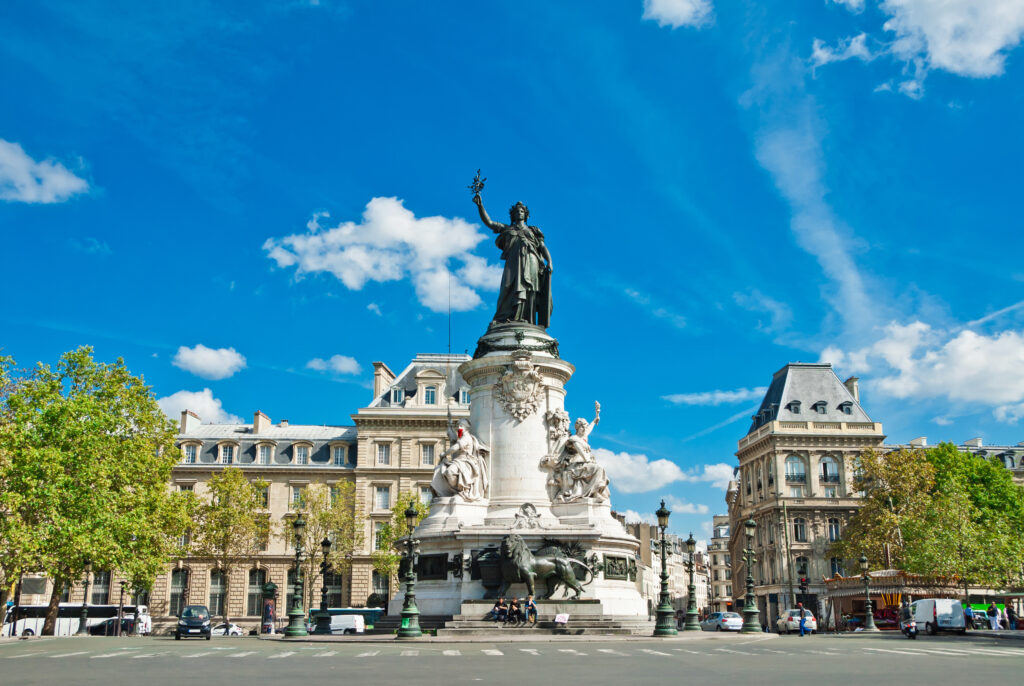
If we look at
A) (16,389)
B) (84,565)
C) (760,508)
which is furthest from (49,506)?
(760,508)

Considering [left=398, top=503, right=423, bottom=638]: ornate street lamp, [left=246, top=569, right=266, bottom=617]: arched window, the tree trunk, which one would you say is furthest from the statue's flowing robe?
[left=246, top=569, right=266, bottom=617]: arched window

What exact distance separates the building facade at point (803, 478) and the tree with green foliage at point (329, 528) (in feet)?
117

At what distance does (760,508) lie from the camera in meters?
87.6

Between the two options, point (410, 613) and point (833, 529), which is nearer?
point (410, 613)

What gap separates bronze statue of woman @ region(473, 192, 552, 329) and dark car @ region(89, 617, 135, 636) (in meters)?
35.8

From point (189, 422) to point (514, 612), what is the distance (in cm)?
6227

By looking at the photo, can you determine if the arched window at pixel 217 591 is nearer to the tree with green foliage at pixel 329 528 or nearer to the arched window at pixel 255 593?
the arched window at pixel 255 593

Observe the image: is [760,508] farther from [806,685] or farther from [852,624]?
[806,685]

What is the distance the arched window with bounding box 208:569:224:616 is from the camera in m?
72.6

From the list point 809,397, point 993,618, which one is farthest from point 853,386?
point 993,618

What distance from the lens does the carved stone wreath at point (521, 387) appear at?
103 ft

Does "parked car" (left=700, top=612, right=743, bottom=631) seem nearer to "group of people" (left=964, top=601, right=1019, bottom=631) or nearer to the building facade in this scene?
"group of people" (left=964, top=601, right=1019, bottom=631)

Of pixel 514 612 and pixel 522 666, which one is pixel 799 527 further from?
pixel 522 666

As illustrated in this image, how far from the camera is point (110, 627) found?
5612cm
